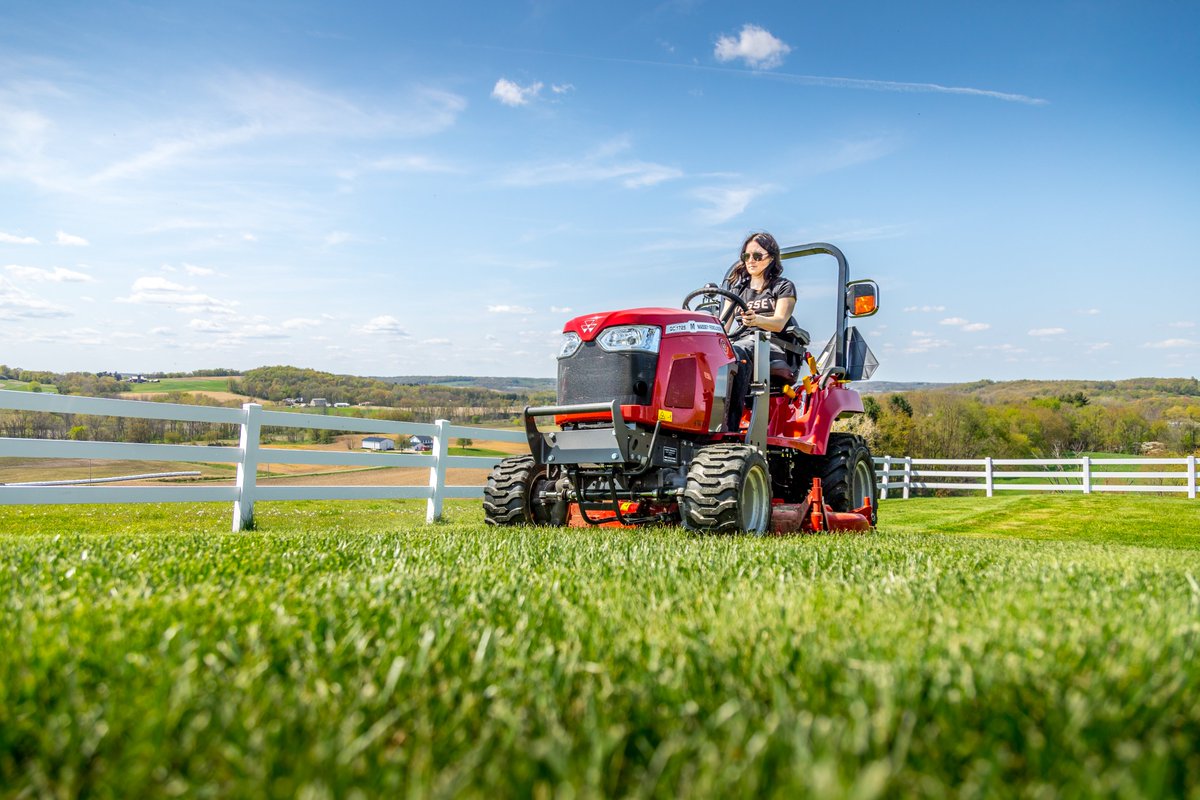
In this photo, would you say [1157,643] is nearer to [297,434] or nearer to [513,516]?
[513,516]

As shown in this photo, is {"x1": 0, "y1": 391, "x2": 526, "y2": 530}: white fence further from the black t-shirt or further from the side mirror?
the side mirror

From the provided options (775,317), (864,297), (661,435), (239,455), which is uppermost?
→ (864,297)

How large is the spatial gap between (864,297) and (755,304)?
1403 mm

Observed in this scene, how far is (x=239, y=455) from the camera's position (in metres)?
8.00

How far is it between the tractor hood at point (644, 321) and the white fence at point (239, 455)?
5.42 feet

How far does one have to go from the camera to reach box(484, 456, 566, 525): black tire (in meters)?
6.62

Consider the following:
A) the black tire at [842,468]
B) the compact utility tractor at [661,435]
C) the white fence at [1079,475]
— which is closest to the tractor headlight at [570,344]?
the compact utility tractor at [661,435]

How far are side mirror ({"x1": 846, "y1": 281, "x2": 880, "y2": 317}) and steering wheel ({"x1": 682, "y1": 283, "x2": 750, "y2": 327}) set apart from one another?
145cm

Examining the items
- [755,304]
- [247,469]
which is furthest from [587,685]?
[247,469]

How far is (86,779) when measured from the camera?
4.15 feet

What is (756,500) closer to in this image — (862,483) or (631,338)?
(631,338)

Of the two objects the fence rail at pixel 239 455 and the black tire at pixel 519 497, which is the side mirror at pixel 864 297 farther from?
the fence rail at pixel 239 455

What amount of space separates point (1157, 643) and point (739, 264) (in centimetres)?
578

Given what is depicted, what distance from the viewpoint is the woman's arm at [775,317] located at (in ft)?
22.1
